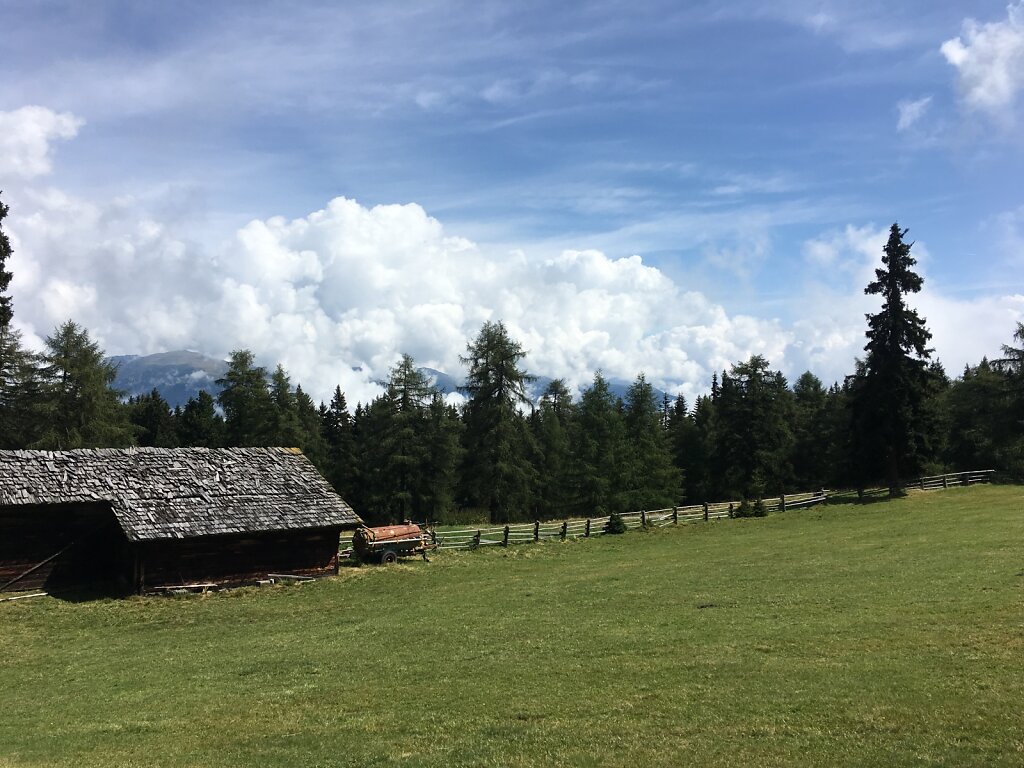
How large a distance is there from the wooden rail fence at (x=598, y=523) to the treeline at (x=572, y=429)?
8.88ft

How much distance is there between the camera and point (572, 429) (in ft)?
268

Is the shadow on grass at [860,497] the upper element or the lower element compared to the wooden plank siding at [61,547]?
lower

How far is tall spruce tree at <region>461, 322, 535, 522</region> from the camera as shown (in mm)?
56406

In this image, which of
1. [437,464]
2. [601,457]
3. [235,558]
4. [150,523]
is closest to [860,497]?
[601,457]

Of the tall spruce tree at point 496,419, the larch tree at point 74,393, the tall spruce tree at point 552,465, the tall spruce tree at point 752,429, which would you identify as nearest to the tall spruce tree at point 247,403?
the larch tree at point 74,393

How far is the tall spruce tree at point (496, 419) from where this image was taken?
56406 millimetres

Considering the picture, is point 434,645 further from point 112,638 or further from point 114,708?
point 112,638

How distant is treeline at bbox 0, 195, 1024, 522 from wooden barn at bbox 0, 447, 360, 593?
14.0 meters

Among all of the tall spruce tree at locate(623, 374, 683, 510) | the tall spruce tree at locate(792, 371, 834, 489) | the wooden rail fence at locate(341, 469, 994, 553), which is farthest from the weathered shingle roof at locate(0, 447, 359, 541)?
the tall spruce tree at locate(792, 371, 834, 489)

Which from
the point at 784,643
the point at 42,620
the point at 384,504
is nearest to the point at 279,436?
the point at 384,504

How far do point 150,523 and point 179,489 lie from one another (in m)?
2.69

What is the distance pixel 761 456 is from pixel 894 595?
156ft

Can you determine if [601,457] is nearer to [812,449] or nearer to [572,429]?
→ [572,429]

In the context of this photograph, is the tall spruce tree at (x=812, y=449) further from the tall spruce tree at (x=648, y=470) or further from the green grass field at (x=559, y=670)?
the green grass field at (x=559, y=670)
